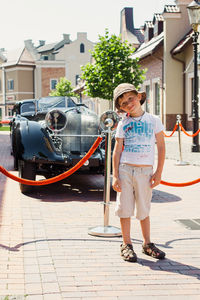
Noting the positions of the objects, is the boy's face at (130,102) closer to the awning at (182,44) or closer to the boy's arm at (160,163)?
the boy's arm at (160,163)

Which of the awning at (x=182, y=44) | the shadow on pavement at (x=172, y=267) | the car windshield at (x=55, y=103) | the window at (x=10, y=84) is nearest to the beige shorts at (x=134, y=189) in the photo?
the shadow on pavement at (x=172, y=267)

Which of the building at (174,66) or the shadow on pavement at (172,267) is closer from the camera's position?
the shadow on pavement at (172,267)

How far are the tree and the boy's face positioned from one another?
16431mm

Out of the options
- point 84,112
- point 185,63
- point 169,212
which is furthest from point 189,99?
point 169,212

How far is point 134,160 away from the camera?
14.0ft

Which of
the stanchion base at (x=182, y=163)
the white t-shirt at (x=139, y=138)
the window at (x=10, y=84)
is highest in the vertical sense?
the window at (x=10, y=84)

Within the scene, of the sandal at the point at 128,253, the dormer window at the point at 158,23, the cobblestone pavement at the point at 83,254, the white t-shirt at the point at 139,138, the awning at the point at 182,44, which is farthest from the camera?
the dormer window at the point at 158,23

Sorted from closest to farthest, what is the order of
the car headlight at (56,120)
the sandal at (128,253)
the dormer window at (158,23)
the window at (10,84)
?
1. the sandal at (128,253)
2. the car headlight at (56,120)
3. the dormer window at (158,23)
4. the window at (10,84)

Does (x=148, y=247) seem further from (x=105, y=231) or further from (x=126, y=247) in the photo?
(x=105, y=231)

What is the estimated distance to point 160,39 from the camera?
2658cm

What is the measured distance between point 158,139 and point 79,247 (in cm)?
129

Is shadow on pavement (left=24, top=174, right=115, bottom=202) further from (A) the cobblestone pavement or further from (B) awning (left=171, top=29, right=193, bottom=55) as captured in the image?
(B) awning (left=171, top=29, right=193, bottom=55)

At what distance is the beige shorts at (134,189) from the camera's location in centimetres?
426

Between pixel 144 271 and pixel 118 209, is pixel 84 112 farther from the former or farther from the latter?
pixel 144 271
